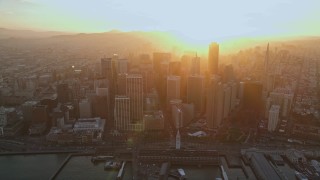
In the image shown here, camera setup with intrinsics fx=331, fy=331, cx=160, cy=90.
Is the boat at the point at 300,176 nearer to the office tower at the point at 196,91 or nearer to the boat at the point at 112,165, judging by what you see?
the boat at the point at 112,165

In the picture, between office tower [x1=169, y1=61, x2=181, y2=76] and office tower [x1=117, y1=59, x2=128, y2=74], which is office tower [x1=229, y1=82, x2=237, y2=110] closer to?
office tower [x1=169, y1=61, x2=181, y2=76]

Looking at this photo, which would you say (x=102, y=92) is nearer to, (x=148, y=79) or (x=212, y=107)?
→ (x=148, y=79)

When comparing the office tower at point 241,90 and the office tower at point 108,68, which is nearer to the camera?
the office tower at point 241,90

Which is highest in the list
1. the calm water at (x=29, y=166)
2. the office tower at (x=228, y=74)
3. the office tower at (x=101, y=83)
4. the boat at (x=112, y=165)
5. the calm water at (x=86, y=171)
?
the office tower at (x=228, y=74)

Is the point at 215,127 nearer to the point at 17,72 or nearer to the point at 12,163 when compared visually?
the point at 12,163

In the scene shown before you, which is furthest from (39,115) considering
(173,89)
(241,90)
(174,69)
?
(241,90)

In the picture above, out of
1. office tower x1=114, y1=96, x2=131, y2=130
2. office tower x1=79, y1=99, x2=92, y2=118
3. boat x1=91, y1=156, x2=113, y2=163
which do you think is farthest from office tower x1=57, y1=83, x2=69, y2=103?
boat x1=91, y1=156, x2=113, y2=163

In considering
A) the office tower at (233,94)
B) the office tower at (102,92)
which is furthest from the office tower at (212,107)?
the office tower at (102,92)
